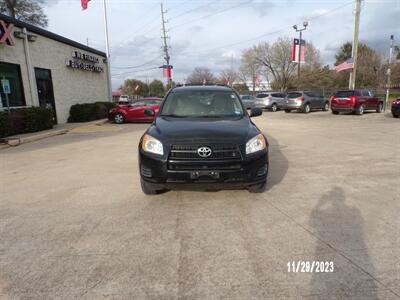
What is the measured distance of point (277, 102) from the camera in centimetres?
2566

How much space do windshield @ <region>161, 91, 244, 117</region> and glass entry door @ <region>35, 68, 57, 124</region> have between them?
1170 centimetres

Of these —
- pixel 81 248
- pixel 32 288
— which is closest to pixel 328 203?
pixel 81 248

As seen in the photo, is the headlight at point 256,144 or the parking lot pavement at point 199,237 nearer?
the parking lot pavement at point 199,237

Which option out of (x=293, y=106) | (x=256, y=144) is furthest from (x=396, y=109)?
(x=256, y=144)

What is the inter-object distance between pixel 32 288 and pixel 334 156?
671 cm

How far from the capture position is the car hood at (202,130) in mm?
3717

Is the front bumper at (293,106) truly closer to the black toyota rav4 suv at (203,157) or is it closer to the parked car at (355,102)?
the parked car at (355,102)

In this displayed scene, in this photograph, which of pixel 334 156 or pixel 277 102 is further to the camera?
pixel 277 102

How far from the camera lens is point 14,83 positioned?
12516 mm

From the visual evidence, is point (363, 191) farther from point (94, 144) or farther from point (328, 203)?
point (94, 144)

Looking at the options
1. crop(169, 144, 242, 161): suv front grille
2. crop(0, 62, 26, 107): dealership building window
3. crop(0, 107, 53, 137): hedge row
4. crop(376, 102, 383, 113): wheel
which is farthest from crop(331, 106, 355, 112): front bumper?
crop(0, 62, 26, 107): dealership building window

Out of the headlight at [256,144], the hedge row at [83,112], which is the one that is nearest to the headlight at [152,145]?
the headlight at [256,144]

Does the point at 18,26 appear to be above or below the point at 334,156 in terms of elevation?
above
